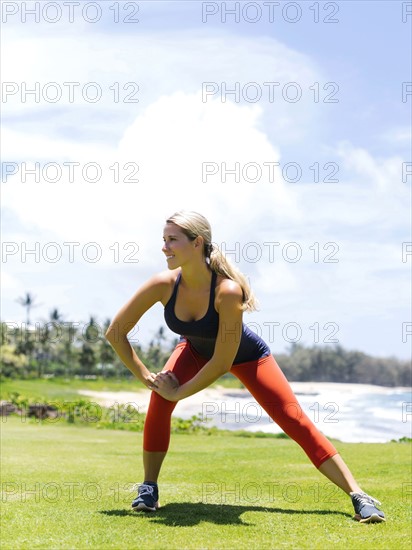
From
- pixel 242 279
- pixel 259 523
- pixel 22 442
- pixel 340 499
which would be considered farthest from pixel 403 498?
pixel 22 442

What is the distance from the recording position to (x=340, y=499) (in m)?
6.91

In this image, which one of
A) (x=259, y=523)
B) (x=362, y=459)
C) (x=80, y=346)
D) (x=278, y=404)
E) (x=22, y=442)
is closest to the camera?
(x=259, y=523)

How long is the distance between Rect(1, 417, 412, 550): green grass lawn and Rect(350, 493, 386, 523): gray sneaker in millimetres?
89

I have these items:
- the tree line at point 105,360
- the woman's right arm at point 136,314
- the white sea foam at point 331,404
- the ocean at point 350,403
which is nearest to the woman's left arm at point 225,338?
the woman's right arm at point 136,314

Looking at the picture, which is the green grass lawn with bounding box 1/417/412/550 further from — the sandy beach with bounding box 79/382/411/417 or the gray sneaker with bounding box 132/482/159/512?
the sandy beach with bounding box 79/382/411/417

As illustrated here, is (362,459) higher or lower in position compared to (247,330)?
lower

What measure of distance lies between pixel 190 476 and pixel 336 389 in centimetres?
8619

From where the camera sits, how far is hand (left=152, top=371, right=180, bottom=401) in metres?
5.79

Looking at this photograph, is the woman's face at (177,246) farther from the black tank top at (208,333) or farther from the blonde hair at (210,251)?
the black tank top at (208,333)

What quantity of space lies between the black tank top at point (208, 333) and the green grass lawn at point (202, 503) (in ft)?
4.00

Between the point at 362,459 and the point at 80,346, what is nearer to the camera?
the point at 362,459

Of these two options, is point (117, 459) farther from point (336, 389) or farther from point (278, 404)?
point (336, 389)

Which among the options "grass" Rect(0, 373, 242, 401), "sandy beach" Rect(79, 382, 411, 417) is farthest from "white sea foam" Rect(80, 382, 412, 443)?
"grass" Rect(0, 373, 242, 401)

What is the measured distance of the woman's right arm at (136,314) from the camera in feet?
19.3
